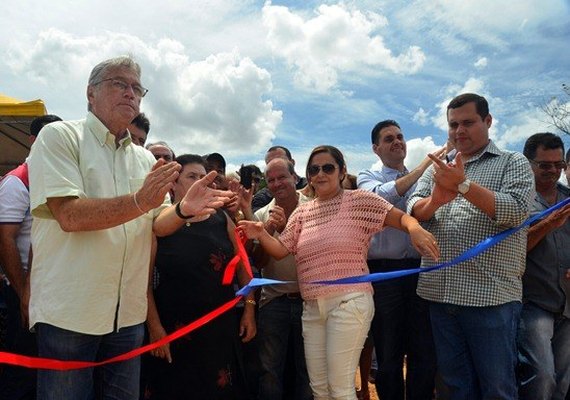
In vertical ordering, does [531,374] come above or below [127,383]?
below

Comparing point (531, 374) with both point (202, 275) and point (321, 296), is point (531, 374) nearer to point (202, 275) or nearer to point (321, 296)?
point (321, 296)

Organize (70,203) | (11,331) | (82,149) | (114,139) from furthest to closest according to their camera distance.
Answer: (11,331)
(114,139)
(82,149)
(70,203)

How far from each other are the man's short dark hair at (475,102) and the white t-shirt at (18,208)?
10.4ft

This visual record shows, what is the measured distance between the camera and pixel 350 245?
11.0 ft

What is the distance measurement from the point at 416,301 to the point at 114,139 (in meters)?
2.79

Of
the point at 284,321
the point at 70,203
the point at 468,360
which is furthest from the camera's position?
the point at 284,321

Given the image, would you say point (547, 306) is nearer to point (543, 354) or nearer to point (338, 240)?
point (543, 354)

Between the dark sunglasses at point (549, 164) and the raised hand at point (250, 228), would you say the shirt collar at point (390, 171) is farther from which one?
the raised hand at point (250, 228)

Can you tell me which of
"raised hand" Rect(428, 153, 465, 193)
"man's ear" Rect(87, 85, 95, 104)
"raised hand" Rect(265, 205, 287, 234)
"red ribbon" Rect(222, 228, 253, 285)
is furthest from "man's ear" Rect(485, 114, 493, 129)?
"man's ear" Rect(87, 85, 95, 104)

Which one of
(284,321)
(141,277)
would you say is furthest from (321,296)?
(141,277)

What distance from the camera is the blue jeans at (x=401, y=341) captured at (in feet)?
13.1

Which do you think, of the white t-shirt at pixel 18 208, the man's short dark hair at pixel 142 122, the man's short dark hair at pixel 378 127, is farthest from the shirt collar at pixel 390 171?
the white t-shirt at pixel 18 208

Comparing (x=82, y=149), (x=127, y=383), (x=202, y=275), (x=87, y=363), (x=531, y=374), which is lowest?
(x=531, y=374)

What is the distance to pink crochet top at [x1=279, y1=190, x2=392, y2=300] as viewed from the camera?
333 cm
